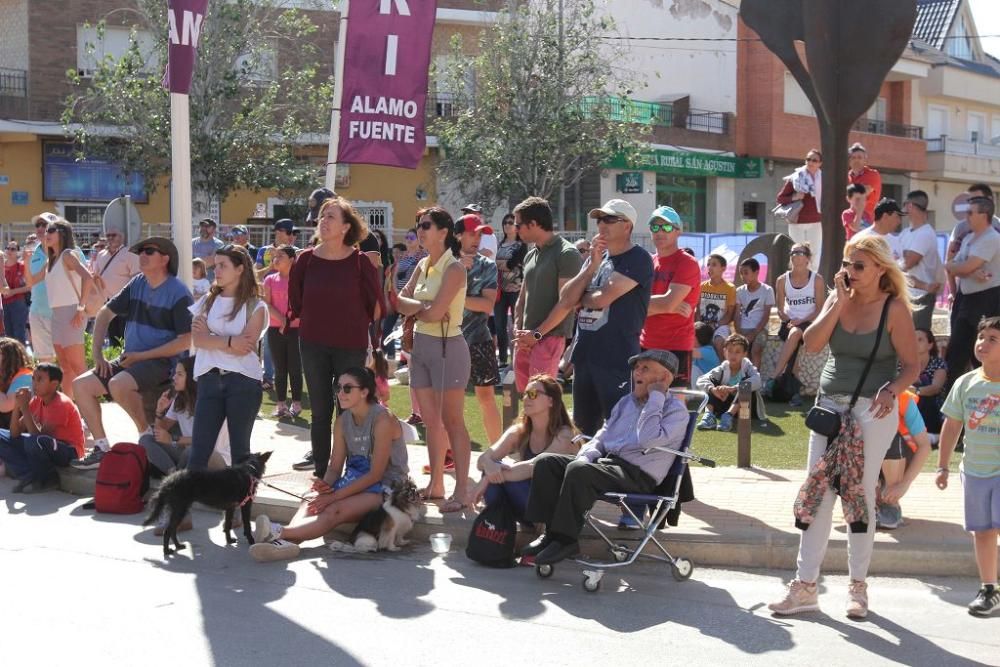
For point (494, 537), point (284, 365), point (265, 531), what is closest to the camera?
point (494, 537)

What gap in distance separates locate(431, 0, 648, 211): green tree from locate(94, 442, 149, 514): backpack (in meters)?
21.7

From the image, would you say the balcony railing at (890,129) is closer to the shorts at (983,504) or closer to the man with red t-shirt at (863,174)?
the man with red t-shirt at (863,174)

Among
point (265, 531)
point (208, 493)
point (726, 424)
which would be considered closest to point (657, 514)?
point (265, 531)

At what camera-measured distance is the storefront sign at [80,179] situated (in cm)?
2972

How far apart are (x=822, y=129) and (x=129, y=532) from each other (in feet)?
25.0

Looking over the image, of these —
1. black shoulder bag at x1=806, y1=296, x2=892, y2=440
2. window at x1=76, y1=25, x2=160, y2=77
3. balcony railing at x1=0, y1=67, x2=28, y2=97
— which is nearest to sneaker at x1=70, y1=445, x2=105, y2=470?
black shoulder bag at x1=806, y1=296, x2=892, y2=440

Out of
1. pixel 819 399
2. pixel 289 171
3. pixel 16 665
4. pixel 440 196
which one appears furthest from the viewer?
pixel 440 196

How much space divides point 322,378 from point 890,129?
39.9 metres

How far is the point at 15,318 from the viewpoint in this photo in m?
17.3

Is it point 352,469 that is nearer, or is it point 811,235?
point 352,469

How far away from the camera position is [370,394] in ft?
24.7

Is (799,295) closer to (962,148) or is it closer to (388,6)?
(388,6)

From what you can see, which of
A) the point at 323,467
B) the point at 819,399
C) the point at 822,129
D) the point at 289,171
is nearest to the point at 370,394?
the point at 323,467

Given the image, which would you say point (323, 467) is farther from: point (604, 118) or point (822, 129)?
point (604, 118)
